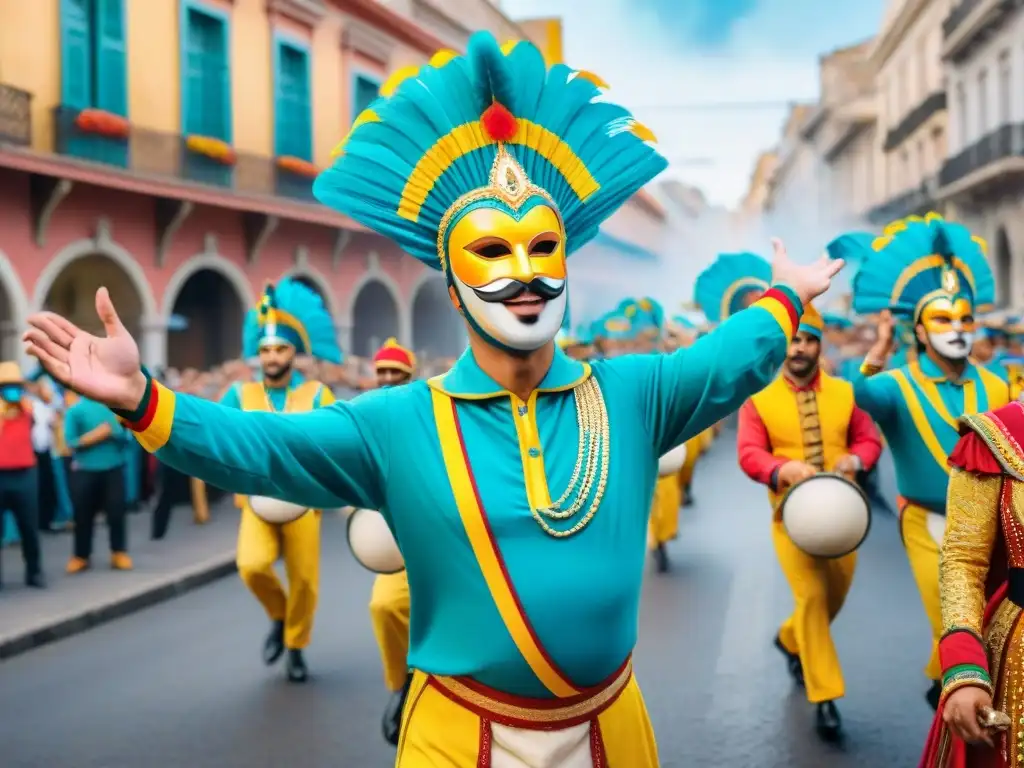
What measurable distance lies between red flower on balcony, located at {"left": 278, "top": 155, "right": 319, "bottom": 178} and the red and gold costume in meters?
16.5

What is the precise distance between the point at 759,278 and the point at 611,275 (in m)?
42.0

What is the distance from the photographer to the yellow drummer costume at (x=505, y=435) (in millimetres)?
3008

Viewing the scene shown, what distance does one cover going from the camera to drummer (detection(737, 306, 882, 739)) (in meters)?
6.33

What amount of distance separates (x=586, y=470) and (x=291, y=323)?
15.8 ft

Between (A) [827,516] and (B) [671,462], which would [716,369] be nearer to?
(A) [827,516]

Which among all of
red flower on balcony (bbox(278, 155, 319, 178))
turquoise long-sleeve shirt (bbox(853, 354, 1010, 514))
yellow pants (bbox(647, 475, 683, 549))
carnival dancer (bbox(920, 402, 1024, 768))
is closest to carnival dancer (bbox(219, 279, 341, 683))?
turquoise long-sleeve shirt (bbox(853, 354, 1010, 514))

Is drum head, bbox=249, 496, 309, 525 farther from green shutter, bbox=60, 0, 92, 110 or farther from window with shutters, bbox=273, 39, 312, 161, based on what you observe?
window with shutters, bbox=273, 39, 312, 161

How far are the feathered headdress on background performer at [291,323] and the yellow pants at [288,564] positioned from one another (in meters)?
1.02

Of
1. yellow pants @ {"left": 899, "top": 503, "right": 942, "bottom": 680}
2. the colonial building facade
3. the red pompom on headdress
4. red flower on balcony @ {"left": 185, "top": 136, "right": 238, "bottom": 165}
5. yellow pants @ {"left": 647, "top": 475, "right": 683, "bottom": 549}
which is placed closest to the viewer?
the red pompom on headdress

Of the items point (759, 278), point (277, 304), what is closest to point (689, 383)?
point (277, 304)

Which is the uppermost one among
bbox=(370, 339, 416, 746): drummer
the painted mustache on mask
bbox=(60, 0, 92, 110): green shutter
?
bbox=(60, 0, 92, 110): green shutter

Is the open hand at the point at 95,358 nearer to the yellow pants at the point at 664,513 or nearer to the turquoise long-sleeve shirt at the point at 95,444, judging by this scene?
the yellow pants at the point at 664,513

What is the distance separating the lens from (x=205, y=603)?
995cm

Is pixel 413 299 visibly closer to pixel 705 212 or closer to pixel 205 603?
pixel 205 603
